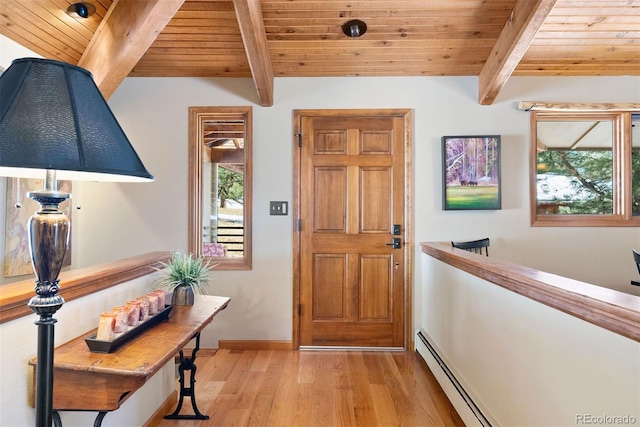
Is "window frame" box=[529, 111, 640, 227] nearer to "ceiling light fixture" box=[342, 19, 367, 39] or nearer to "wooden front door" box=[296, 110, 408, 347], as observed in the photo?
"wooden front door" box=[296, 110, 408, 347]

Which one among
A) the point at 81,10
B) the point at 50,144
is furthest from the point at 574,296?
the point at 81,10

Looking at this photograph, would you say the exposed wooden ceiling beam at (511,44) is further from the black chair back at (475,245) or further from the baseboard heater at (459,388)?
the baseboard heater at (459,388)

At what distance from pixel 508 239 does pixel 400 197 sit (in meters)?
1.02

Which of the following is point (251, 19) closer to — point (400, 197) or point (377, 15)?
point (377, 15)

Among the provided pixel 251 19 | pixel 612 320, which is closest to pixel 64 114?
pixel 612 320

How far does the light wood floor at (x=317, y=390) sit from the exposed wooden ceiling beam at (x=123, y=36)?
7.39 ft

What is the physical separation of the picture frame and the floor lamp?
8.68ft

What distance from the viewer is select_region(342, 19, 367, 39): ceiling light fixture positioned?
254 cm

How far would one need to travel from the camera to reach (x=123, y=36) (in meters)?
2.21

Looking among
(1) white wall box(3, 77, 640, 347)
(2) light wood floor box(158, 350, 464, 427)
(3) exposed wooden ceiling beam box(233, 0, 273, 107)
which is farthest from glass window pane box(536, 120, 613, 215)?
(3) exposed wooden ceiling beam box(233, 0, 273, 107)

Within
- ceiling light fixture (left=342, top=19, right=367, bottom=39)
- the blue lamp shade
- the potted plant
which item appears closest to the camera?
the blue lamp shade

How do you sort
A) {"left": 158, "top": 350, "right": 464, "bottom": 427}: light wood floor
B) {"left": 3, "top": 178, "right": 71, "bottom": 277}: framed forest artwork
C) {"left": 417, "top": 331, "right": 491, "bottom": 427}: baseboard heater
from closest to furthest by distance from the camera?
{"left": 417, "top": 331, "right": 491, "bottom": 427}: baseboard heater, {"left": 158, "top": 350, "right": 464, "bottom": 427}: light wood floor, {"left": 3, "top": 178, "right": 71, "bottom": 277}: framed forest artwork

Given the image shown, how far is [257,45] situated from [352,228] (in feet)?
5.40

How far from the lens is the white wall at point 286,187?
305 centimetres
